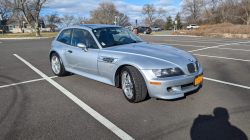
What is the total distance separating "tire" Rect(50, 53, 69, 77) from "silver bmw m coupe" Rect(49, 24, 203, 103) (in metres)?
0.14

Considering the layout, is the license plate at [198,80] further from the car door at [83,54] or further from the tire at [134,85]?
the car door at [83,54]

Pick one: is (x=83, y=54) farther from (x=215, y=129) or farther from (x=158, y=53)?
(x=215, y=129)

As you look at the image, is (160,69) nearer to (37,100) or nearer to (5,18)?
(37,100)

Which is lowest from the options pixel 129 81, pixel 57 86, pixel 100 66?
pixel 57 86

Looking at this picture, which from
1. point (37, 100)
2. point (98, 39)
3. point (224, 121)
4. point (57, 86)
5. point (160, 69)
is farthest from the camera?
point (57, 86)

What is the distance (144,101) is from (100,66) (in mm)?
1211

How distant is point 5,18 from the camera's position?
270 ft

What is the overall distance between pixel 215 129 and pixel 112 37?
2965 millimetres

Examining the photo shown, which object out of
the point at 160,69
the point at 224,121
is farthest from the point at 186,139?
the point at 160,69

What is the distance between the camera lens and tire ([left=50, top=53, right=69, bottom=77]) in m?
5.38

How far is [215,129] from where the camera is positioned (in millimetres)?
2711

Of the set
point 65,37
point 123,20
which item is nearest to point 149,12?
point 123,20

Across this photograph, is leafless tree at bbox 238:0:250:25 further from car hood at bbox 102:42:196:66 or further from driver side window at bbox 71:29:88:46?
driver side window at bbox 71:29:88:46

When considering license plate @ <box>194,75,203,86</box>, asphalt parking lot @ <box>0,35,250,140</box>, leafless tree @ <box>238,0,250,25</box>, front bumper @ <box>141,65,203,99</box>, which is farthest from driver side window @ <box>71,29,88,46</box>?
leafless tree @ <box>238,0,250,25</box>
